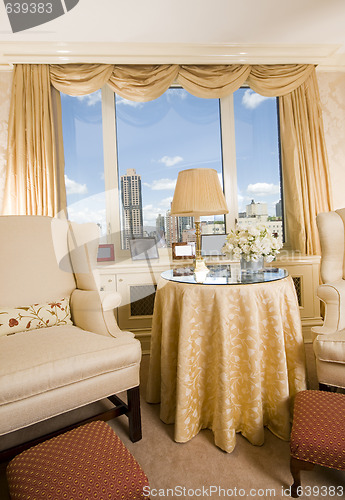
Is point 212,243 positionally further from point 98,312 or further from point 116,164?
point 98,312

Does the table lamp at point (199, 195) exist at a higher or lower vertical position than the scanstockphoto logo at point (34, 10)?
lower

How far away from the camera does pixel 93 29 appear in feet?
8.37

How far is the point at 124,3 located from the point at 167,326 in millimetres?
2317

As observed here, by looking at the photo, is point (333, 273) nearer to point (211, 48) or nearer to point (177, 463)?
point (177, 463)

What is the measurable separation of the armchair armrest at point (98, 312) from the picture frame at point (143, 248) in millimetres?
1030

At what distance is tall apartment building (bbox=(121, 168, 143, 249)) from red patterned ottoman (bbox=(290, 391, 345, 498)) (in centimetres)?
220

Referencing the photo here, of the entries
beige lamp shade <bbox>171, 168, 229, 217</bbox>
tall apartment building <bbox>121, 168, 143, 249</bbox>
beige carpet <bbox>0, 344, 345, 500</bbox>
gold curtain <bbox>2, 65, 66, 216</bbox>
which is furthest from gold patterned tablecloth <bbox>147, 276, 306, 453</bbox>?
gold curtain <bbox>2, 65, 66, 216</bbox>

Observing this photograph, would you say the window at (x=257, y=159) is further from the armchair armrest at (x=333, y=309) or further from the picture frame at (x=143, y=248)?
the armchair armrest at (x=333, y=309)

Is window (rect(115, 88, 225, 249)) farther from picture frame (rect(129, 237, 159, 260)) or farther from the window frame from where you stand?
picture frame (rect(129, 237, 159, 260))

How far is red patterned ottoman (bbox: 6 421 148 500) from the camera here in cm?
91

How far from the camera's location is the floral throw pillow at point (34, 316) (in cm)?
170

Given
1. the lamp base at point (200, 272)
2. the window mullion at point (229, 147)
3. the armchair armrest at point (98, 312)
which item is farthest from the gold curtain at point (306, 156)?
the armchair armrest at point (98, 312)

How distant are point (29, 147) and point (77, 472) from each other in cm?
262

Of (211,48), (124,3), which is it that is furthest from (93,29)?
(211,48)
